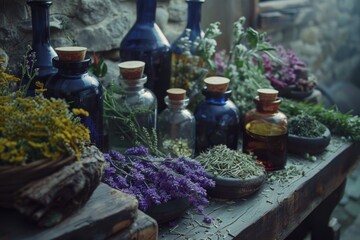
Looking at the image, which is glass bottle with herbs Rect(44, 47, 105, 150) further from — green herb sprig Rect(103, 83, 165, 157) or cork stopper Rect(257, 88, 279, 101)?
cork stopper Rect(257, 88, 279, 101)

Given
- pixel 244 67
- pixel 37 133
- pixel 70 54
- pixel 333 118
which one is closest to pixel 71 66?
pixel 70 54

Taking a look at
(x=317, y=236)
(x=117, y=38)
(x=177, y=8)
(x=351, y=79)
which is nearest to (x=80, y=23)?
(x=117, y=38)

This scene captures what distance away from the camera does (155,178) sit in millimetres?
1004

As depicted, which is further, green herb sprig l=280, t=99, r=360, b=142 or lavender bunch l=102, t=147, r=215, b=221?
green herb sprig l=280, t=99, r=360, b=142

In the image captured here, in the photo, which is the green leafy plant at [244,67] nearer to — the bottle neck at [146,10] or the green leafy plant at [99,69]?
the bottle neck at [146,10]

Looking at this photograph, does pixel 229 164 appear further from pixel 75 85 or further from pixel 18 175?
pixel 18 175

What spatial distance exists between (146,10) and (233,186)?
2.08 ft

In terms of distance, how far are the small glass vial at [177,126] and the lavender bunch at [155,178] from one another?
0.20 metres

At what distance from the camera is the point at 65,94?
1.02 metres

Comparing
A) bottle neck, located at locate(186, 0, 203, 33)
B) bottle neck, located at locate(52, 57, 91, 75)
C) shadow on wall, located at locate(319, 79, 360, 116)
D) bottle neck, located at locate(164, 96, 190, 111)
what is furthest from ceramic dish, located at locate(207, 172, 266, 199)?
shadow on wall, located at locate(319, 79, 360, 116)

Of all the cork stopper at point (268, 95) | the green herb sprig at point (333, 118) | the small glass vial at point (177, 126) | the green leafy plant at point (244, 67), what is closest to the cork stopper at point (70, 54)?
the small glass vial at point (177, 126)

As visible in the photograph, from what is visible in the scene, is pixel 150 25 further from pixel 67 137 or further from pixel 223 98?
pixel 67 137

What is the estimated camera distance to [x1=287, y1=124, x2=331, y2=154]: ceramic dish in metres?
1.39

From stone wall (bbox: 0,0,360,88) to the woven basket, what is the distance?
0.65 metres
